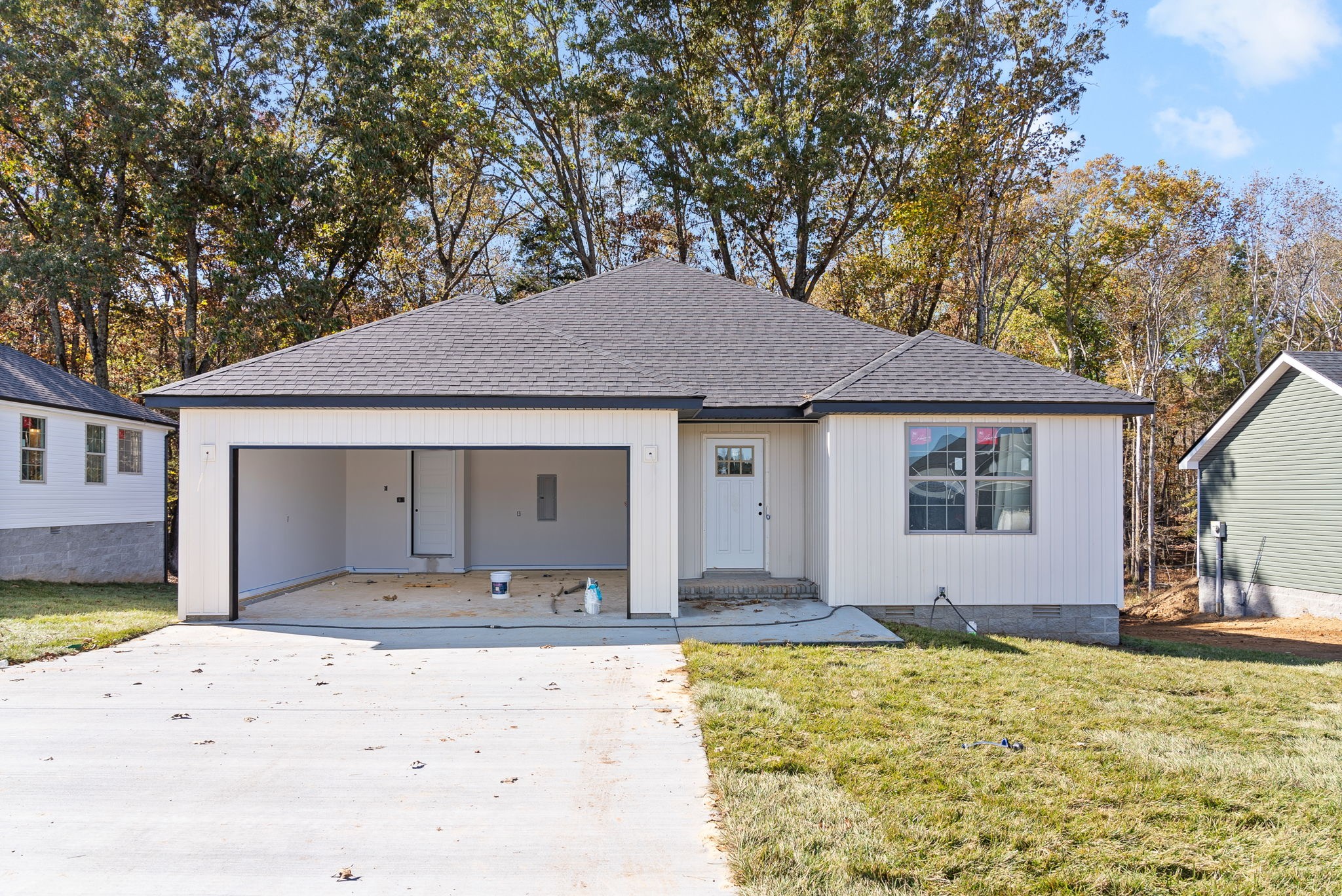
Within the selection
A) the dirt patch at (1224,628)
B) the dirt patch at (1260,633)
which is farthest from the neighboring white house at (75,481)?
the dirt patch at (1224,628)

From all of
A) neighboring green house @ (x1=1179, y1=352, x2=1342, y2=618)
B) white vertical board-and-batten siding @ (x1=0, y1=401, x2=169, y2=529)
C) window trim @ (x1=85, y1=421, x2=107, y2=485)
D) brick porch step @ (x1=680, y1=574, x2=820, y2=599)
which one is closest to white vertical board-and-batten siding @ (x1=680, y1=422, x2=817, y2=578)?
brick porch step @ (x1=680, y1=574, x2=820, y2=599)

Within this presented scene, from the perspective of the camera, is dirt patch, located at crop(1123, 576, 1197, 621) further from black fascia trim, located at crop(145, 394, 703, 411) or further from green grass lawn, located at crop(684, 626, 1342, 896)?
black fascia trim, located at crop(145, 394, 703, 411)

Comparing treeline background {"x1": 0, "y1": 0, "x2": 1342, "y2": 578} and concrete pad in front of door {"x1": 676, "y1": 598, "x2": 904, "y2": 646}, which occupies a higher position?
treeline background {"x1": 0, "y1": 0, "x2": 1342, "y2": 578}

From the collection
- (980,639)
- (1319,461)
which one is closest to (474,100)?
(980,639)

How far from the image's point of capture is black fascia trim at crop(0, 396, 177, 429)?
1351cm

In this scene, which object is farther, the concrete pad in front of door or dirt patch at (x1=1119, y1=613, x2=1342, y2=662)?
dirt patch at (x1=1119, y1=613, x2=1342, y2=662)

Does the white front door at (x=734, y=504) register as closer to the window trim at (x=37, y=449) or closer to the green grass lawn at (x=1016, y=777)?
the green grass lawn at (x=1016, y=777)

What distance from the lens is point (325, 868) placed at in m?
3.59

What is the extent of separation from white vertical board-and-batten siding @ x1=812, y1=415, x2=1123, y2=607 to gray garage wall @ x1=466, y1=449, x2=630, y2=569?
5169mm

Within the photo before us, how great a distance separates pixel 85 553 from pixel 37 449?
2.46 m

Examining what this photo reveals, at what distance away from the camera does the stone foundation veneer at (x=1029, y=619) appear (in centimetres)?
986

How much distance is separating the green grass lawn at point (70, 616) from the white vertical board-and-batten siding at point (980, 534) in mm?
8196

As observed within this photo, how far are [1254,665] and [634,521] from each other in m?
7.01

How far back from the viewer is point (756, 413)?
1045 cm
